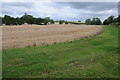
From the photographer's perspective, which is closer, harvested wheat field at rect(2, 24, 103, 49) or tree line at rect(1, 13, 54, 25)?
harvested wheat field at rect(2, 24, 103, 49)

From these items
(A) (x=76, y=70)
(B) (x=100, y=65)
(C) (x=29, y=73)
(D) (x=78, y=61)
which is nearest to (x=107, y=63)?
(B) (x=100, y=65)

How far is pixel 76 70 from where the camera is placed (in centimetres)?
556

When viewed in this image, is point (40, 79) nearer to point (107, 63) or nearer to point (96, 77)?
point (96, 77)

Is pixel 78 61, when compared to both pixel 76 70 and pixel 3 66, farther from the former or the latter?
pixel 3 66

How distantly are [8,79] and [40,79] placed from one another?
3.67 feet

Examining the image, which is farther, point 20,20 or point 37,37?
point 20,20

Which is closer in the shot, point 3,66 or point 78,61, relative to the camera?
point 3,66

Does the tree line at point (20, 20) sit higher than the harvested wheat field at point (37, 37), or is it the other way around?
the tree line at point (20, 20)

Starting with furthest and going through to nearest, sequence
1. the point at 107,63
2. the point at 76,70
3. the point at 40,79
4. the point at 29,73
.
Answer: the point at 107,63
the point at 76,70
the point at 29,73
the point at 40,79

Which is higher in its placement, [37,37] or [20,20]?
[20,20]

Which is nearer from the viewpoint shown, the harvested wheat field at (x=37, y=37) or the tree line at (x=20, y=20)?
the harvested wheat field at (x=37, y=37)

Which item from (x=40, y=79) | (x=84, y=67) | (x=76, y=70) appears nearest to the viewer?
(x=40, y=79)

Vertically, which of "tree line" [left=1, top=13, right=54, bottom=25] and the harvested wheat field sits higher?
"tree line" [left=1, top=13, right=54, bottom=25]

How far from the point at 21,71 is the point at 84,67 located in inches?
104
